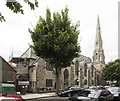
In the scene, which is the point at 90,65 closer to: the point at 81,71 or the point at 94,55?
the point at 81,71

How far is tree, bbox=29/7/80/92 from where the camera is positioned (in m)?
20.8

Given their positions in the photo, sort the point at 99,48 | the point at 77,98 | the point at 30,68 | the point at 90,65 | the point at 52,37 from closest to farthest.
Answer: the point at 77,98 → the point at 52,37 → the point at 30,68 → the point at 90,65 → the point at 99,48

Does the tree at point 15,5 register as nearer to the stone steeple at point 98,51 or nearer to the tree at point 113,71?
the tree at point 113,71

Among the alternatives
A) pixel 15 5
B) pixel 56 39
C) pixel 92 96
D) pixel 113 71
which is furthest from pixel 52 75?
pixel 15 5

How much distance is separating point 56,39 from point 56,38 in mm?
144

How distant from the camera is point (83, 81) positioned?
46781 mm

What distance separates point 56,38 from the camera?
20828mm

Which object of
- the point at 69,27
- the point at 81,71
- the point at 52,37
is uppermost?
the point at 69,27

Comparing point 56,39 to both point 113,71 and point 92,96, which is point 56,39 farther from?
point 113,71

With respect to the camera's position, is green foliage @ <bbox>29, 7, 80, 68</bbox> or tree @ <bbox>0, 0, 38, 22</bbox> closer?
tree @ <bbox>0, 0, 38, 22</bbox>

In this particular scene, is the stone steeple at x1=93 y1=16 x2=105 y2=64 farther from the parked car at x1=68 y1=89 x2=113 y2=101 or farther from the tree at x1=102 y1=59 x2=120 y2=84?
the parked car at x1=68 y1=89 x2=113 y2=101

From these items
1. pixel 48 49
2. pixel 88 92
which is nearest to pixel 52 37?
pixel 48 49

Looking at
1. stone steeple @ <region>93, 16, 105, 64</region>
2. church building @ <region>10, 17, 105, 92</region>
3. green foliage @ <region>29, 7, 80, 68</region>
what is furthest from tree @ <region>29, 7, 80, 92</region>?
stone steeple @ <region>93, 16, 105, 64</region>

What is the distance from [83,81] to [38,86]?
65.1 feet
